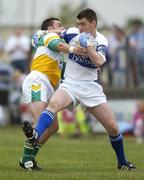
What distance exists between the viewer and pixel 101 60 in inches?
459

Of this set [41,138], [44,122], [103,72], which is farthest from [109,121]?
[103,72]

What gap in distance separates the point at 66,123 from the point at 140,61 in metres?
2.97

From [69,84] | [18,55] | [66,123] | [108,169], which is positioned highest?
[69,84]

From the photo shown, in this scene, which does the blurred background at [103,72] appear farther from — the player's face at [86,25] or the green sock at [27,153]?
the player's face at [86,25]

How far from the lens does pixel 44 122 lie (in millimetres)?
11602

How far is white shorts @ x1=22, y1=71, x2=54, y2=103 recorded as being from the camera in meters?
12.4

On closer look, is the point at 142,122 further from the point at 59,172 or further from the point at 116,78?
the point at 59,172

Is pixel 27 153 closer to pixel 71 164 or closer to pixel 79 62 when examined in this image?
pixel 79 62

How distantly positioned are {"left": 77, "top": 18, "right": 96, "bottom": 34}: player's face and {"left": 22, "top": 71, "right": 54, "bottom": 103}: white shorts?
43.4 inches

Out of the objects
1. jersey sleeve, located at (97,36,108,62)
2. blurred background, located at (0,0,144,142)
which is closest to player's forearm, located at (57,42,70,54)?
jersey sleeve, located at (97,36,108,62)

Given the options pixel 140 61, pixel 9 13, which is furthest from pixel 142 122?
pixel 9 13

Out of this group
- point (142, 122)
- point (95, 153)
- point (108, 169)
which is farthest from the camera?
point (142, 122)

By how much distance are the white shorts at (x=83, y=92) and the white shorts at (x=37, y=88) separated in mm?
431

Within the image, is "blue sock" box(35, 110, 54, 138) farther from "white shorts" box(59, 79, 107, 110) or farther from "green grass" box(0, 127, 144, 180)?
"green grass" box(0, 127, 144, 180)
